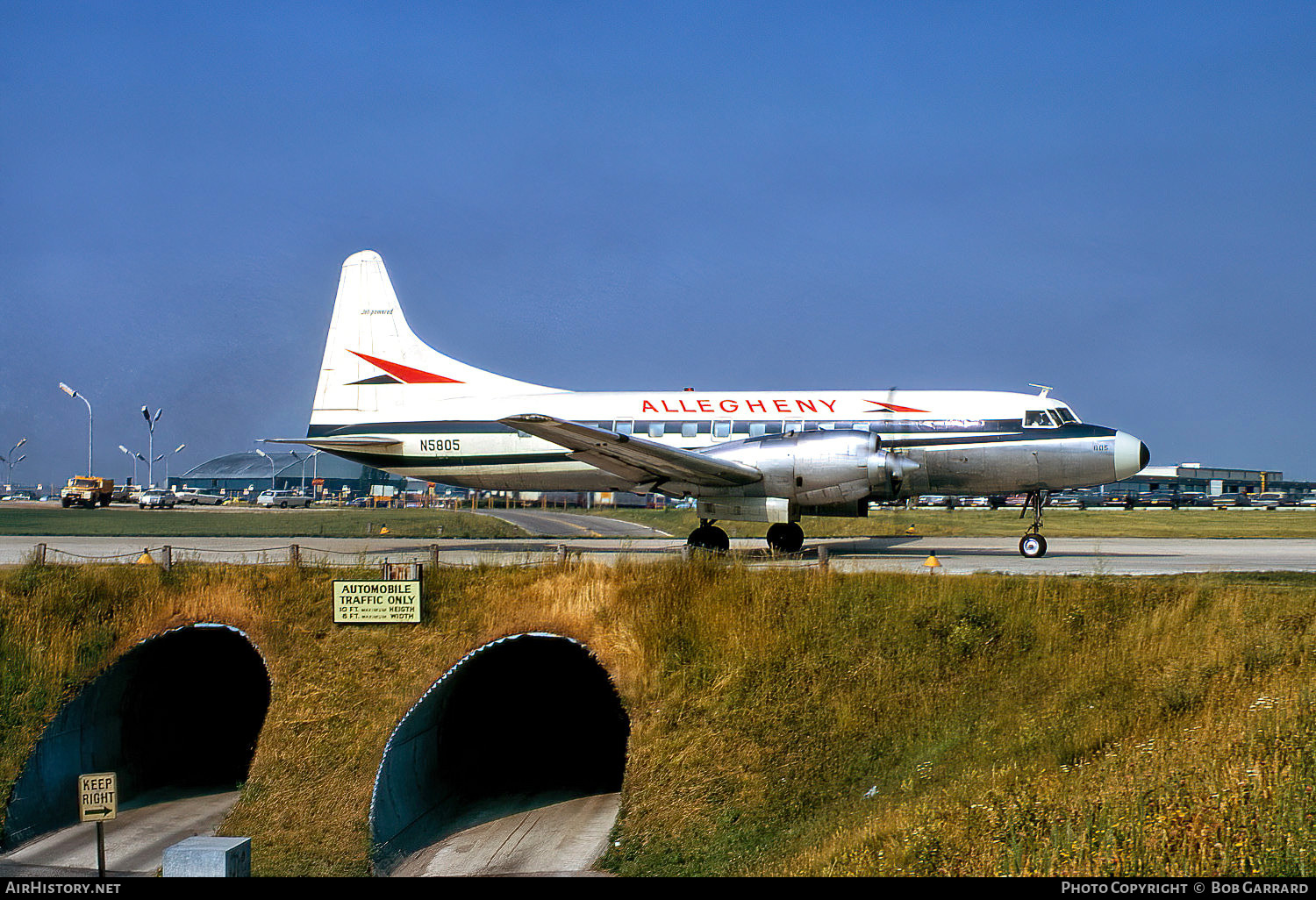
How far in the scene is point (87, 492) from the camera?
6469cm

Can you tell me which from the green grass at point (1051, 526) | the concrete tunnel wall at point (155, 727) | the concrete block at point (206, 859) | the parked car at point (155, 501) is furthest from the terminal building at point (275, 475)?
the concrete block at point (206, 859)

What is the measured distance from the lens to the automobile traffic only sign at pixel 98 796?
965 centimetres

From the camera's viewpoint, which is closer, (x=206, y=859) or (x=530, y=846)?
(x=206, y=859)

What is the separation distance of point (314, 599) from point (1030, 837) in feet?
43.8

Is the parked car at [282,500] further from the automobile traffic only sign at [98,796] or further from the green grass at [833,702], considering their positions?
the automobile traffic only sign at [98,796]

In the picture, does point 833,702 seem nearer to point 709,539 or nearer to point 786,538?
point 709,539

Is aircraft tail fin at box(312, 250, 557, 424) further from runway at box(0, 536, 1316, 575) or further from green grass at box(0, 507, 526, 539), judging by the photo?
green grass at box(0, 507, 526, 539)

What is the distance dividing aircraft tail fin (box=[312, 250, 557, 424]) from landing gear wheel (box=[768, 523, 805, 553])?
8.49 meters

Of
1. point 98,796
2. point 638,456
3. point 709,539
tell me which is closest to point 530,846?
point 98,796

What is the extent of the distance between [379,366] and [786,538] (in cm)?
1426

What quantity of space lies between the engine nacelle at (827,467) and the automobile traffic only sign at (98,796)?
15.4 metres

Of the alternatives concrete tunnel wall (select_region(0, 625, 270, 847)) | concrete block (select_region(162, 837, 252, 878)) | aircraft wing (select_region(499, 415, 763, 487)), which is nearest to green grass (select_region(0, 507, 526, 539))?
concrete tunnel wall (select_region(0, 625, 270, 847))

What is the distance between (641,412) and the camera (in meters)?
26.1

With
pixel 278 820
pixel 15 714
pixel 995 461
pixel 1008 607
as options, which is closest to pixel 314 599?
pixel 278 820
